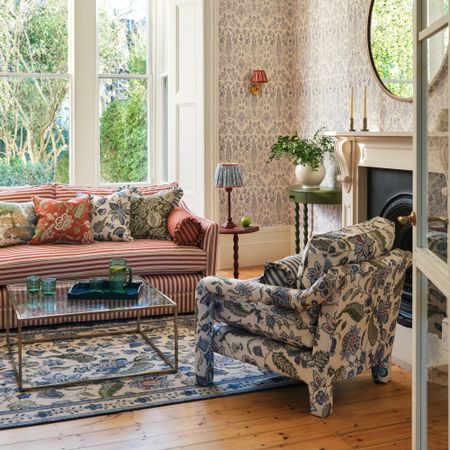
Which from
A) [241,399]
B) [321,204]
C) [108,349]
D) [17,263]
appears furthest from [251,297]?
[321,204]

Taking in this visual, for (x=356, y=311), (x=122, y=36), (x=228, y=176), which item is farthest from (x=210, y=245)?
(x=122, y=36)

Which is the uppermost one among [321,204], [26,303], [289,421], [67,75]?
[67,75]

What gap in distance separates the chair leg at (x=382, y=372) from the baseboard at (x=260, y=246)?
3330mm

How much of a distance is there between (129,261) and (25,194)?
3.69 ft

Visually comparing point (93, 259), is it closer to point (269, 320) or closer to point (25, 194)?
point (25, 194)

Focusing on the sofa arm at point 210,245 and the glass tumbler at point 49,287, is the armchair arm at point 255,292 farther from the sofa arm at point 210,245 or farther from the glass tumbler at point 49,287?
the sofa arm at point 210,245

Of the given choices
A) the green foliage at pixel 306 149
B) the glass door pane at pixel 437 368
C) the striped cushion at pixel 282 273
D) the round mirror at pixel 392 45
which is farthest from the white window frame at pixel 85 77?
the glass door pane at pixel 437 368

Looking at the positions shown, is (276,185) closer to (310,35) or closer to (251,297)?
(310,35)

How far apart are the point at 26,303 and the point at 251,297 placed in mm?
1345

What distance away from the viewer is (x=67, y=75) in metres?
7.29

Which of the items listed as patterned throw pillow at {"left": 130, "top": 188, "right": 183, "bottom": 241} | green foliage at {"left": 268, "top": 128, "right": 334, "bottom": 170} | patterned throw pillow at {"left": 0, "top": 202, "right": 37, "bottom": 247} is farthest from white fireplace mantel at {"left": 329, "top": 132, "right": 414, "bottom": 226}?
patterned throw pillow at {"left": 0, "top": 202, "right": 37, "bottom": 247}

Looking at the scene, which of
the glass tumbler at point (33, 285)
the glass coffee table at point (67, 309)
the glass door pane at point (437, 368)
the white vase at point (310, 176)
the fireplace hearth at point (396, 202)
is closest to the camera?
the glass door pane at point (437, 368)

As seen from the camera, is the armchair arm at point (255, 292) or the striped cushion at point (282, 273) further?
the striped cushion at point (282, 273)

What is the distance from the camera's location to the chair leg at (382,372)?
4.04 m
